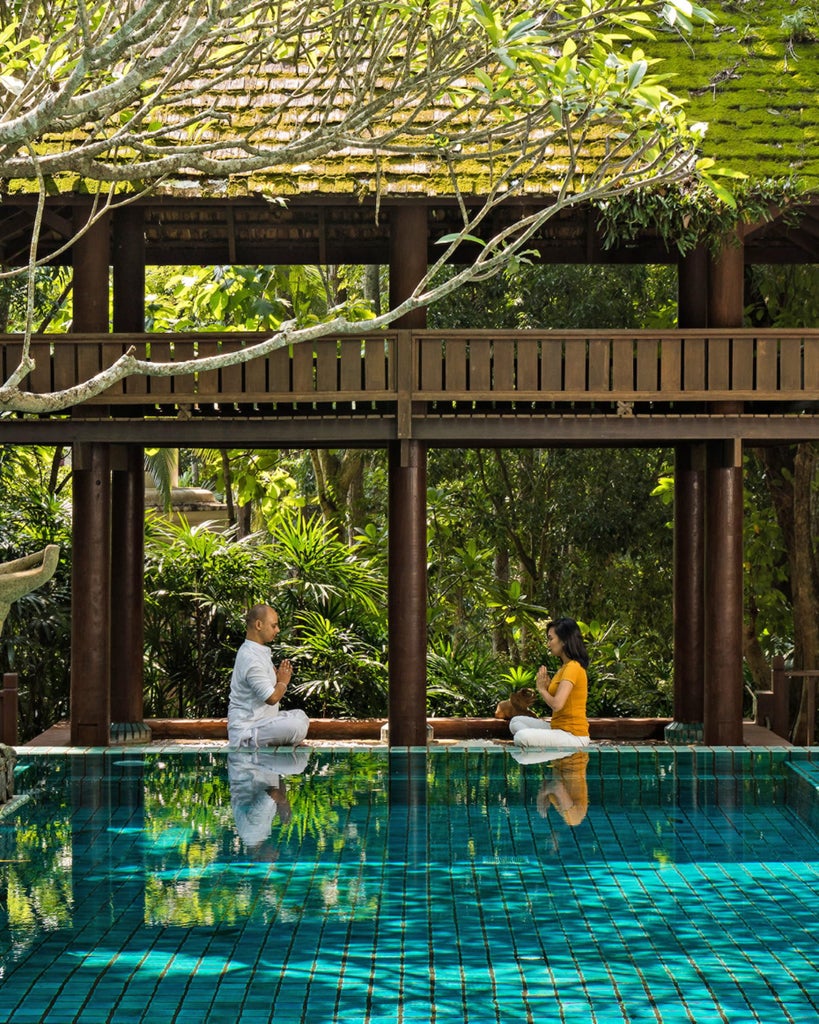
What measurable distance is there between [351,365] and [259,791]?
356cm

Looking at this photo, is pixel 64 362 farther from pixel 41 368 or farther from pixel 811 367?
pixel 811 367

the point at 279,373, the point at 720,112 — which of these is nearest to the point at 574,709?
the point at 279,373

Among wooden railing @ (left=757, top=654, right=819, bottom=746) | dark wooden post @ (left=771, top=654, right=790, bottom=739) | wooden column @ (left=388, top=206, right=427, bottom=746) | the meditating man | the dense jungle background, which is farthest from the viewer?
the dense jungle background

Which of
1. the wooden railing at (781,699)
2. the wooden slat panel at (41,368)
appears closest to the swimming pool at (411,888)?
the wooden railing at (781,699)

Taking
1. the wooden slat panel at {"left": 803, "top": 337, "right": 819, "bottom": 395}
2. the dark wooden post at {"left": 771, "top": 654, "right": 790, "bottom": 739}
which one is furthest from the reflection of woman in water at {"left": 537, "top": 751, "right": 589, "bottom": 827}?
the wooden slat panel at {"left": 803, "top": 337, "right": 819, "bottom": 395}

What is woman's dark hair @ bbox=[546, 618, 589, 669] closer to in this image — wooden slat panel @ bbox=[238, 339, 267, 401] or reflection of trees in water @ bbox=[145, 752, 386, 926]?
reflection of trees in water @ bbox=[145, 752, 386, 926]

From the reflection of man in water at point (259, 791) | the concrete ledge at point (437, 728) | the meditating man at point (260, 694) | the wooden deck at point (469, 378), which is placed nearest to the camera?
the reflection of man in water at point (259, 791)

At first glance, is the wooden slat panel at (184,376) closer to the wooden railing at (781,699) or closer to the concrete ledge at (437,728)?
the concrete ledge at (437,728)

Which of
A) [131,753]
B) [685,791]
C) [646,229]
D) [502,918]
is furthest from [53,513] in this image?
[502,918]

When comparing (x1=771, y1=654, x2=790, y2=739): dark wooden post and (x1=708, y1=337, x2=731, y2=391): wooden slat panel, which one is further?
(x1=771, y1=654, x2=790, y2=739): dark wooden post

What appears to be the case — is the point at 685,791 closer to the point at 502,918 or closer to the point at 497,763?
the point at 497,763

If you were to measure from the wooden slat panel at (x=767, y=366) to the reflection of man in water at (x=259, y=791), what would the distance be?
14.1 ft

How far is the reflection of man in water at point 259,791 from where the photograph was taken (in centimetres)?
784

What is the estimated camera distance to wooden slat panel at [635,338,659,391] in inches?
446
